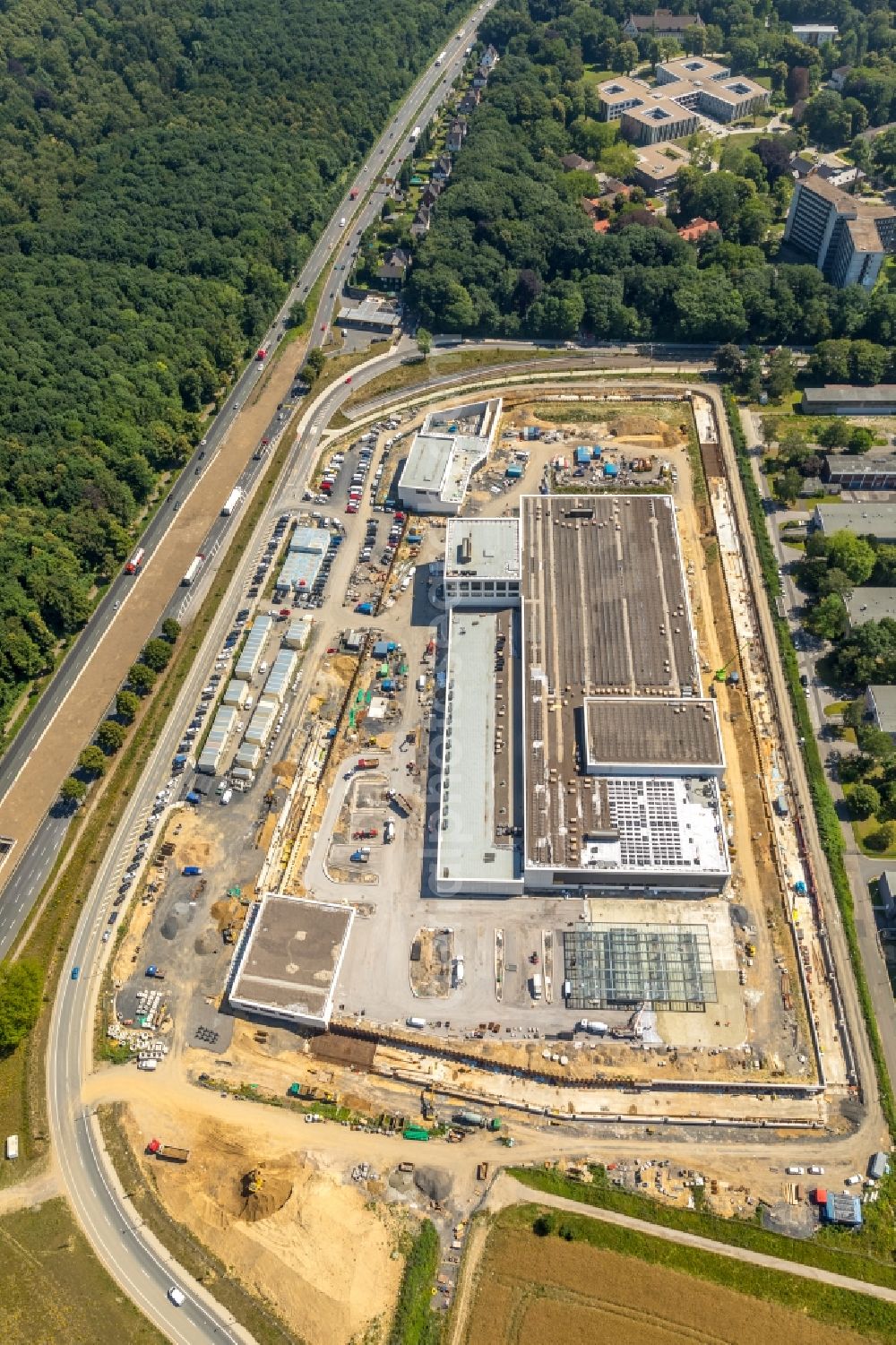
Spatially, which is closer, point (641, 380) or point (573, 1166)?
point (573, 1166)

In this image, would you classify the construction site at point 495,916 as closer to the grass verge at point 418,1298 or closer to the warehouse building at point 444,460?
the grass verge at point 418,1298

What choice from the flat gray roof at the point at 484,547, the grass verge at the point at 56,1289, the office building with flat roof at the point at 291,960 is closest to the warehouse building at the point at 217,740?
the office building with flat roof at the point at 291,960

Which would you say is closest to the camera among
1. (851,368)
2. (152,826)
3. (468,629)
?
(152,826)

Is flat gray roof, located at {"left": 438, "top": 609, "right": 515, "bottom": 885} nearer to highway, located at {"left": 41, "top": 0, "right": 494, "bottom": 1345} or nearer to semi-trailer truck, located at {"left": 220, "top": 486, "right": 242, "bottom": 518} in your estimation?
highway, located at {"left": 41, "top": 0, "right": 494, "bottom": 1345}

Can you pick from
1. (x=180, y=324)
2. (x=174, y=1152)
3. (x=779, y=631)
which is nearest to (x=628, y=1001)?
(x=174, y=1152)

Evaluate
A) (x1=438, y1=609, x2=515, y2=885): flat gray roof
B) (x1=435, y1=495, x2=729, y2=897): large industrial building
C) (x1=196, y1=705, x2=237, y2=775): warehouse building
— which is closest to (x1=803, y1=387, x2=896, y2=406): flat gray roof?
(x1=435, y1=495, x2=729, y2=897): large industrial building

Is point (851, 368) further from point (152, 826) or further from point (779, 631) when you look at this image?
point (152, 826)

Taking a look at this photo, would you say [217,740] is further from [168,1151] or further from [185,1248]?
[185,1248]
